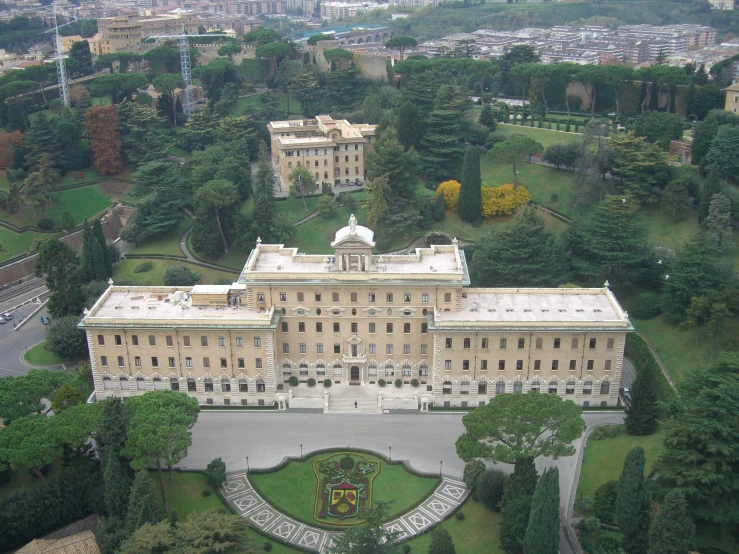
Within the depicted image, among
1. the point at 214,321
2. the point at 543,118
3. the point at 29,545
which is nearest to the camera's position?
the point at 29,545

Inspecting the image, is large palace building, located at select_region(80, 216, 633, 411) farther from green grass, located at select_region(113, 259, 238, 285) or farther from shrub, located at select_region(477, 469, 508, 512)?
green grass, located at select_region(113, 259, 238, 285)

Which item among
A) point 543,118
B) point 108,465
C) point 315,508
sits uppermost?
point 543,118

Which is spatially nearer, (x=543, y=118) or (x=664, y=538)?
(x=664, y=538)

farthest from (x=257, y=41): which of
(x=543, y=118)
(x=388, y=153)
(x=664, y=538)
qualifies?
(x=664, y=538)

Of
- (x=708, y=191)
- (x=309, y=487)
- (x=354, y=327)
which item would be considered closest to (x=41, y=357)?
(x=354, y=327)

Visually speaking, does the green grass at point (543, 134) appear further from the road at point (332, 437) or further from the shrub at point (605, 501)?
the shrub at point (605, 501)

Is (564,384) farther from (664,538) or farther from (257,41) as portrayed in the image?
(257,41)

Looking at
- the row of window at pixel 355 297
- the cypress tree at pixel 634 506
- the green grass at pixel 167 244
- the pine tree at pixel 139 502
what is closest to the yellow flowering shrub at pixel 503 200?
the row of window at pixel 355 297
